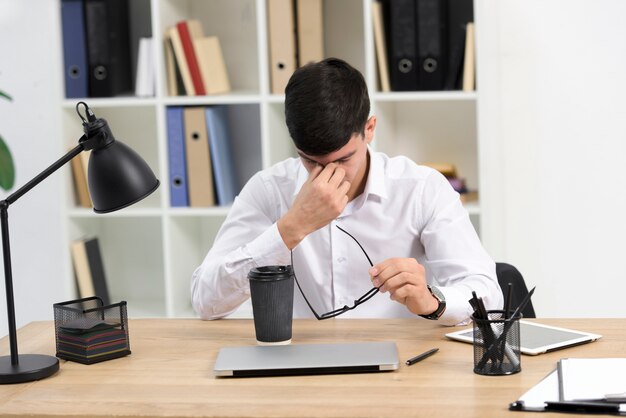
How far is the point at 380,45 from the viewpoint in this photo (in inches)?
122

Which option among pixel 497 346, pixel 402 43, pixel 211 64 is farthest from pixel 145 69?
pixel 497 346

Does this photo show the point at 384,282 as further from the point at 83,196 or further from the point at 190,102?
the point at 83,196

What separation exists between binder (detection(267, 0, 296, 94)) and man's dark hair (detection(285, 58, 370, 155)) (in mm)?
1165

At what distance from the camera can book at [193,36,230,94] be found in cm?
329

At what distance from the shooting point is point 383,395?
1467 millimetres

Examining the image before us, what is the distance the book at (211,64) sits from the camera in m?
3.29

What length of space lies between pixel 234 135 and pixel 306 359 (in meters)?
2.01

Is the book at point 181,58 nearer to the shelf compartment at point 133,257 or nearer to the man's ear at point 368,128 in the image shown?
the shelf compartment at point 133,257

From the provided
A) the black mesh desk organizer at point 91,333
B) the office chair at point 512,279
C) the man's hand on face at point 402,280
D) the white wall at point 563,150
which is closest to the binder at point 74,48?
the white wall at point 563,150

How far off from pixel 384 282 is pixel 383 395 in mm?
331

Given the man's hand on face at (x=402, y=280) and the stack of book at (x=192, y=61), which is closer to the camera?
the man's hand on face at (x=402, y=280)

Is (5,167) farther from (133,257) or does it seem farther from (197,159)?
(133,257)

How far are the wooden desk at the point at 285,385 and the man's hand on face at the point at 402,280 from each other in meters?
0.09

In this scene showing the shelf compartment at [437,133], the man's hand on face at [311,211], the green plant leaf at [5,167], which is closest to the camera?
the man's hand on face at [311,211]
